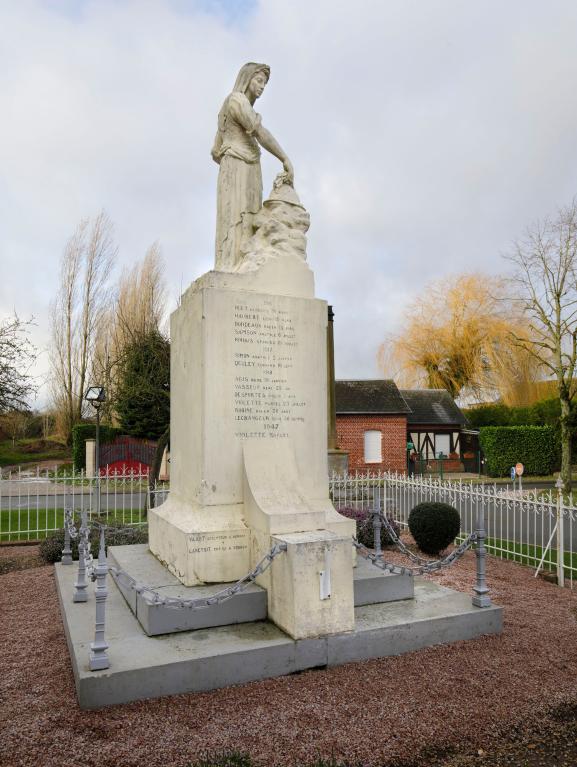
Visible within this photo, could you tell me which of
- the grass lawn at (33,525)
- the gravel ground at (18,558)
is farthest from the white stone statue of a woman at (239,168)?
the grass lawn at (33,525)

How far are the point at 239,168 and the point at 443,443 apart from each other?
28.7 meters

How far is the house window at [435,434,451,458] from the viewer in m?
32.9

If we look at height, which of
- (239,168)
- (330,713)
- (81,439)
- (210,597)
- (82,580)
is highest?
(239,168)

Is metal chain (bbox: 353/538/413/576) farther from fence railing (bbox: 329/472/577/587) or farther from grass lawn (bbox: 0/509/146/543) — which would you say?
grass lawn (bbox: 0/509/146/543)

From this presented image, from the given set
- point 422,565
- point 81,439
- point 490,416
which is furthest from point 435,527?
point 490,416

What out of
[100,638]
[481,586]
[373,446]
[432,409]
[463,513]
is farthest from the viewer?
[432,409]

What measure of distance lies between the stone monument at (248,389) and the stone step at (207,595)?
13cm

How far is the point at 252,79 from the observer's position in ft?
21.8

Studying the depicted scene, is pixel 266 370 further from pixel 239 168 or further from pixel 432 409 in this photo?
pixel 432 409

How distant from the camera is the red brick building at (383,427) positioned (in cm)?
2911

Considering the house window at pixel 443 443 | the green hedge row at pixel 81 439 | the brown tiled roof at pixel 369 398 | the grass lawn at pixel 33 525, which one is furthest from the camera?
the house window at pixel 443 443

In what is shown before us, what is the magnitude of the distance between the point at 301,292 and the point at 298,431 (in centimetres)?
155

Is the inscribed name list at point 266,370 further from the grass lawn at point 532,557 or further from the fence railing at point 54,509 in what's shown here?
the grass lawn at point 532,557

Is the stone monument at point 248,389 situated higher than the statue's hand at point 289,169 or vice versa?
the statue's hand at point 289,169
